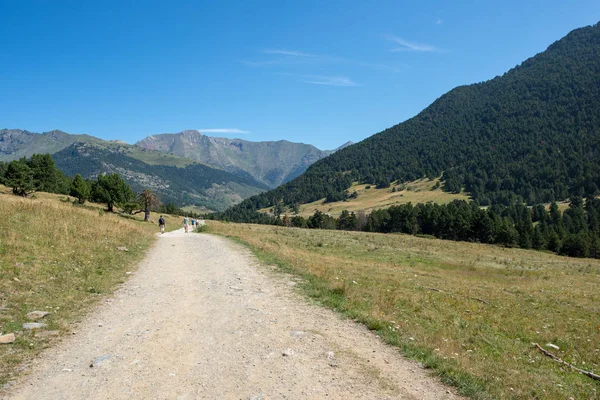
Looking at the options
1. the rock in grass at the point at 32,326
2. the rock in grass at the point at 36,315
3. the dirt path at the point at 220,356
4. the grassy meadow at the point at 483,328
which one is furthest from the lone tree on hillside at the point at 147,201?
the rock in grass at the point at 32,326

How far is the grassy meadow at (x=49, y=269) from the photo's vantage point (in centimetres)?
821

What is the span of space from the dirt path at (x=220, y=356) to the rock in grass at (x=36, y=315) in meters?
1.13

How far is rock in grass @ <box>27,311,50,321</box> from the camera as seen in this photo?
9.06 m

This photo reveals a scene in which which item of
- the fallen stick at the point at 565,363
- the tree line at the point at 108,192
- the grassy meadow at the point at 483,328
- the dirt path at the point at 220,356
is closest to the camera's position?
the dirt path at the point at 220,356

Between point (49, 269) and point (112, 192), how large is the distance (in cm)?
5455

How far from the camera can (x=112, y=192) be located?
6206 cm

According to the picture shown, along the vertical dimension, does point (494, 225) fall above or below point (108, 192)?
below

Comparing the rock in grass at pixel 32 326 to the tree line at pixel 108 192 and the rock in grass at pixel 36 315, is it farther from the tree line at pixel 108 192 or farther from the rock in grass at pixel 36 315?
the tree line at pixel 108 192

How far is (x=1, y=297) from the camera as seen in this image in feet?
32.8

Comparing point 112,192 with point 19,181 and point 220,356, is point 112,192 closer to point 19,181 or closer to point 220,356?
point 19,181

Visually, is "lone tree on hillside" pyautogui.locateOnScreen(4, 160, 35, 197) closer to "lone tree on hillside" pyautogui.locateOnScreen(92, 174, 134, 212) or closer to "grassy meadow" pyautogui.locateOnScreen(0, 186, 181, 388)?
"lone tree on hillside" pyautogui.locateOnScreen(92, 174, 134, 212)

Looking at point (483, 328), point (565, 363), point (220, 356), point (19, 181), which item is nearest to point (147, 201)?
point (19, 181)

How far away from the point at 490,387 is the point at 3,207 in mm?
25045

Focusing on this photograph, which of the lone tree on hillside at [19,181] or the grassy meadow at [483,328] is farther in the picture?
the lone tree on hillside at [19,181]
